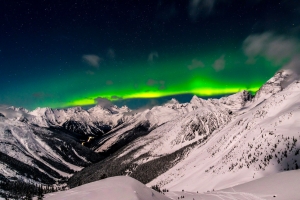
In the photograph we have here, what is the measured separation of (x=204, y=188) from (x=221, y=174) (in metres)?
13.9

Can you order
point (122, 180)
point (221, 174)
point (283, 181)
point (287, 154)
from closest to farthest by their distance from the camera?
1. point (283, 181)
2. point (122, 180)
3. point (287, 154)
4. point (221, 174)

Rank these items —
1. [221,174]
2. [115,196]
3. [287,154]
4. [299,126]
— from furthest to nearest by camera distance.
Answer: [221,174]
[299,126]
[287,154]
[115,196]

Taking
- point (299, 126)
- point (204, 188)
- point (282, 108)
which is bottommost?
point (204, 188)

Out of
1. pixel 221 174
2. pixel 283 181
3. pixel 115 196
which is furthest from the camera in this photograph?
pixel 221 174

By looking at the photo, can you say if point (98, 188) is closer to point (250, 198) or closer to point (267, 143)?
point (250, 198)

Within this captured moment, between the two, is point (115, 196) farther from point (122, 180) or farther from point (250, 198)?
point (250, 198)

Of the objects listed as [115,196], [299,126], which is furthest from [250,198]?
[299,126]

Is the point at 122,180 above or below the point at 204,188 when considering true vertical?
above

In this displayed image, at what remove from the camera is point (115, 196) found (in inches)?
1346

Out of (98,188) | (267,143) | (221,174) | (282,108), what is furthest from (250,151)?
(98,188)

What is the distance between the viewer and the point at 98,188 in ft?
126

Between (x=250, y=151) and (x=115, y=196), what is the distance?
115934 mm

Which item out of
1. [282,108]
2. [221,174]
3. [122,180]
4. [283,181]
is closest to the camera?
[283,181]

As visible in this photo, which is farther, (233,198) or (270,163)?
(270,163)
